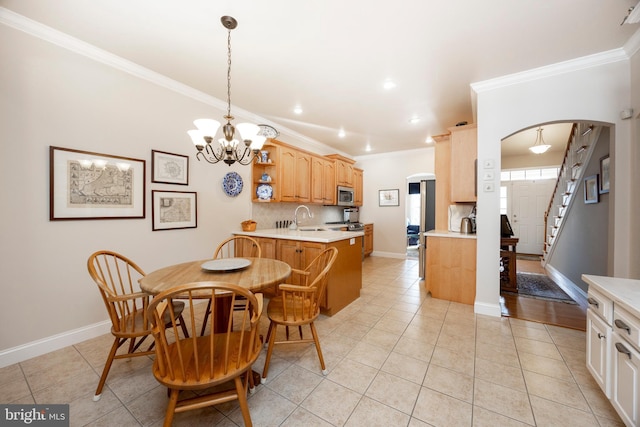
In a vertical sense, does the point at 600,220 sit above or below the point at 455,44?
below

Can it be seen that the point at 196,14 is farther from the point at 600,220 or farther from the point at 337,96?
the point at 600,220

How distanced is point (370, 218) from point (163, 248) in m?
4.96

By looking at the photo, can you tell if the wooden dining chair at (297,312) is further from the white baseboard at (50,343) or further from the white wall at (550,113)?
the white wall at (550,113)

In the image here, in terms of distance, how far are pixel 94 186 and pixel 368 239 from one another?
208 inches

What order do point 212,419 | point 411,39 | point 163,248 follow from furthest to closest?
point 163,248 → point 411,39 → point 212,419

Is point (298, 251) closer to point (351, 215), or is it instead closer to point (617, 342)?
point (617, 342)

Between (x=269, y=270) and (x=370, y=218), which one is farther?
(x=370, y=218)

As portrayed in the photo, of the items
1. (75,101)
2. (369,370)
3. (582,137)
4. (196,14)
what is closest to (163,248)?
(75,101)

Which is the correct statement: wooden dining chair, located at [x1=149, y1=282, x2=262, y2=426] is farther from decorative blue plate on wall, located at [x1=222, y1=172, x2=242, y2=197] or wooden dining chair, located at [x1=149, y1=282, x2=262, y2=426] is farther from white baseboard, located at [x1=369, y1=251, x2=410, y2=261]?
white baseboard, located at [x1=369, y1=251, x2=410, y2=261]

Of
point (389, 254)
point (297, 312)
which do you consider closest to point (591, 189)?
point (389, 254)

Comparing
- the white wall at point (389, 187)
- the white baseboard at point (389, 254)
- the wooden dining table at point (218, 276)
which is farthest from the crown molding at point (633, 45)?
the white baseboard at point (389, 254)

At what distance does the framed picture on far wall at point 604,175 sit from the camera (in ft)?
9.15

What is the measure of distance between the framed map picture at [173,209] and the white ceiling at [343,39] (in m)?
1.38

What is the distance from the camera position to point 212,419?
1.41 metres
